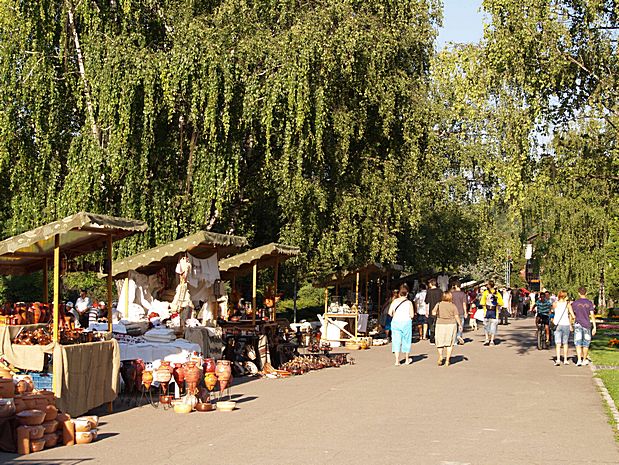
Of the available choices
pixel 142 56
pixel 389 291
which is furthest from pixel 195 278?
pixel 389 291

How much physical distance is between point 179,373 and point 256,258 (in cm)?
710

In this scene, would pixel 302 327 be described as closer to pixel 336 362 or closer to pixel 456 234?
pixel 336 362

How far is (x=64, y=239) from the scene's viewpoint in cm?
1523

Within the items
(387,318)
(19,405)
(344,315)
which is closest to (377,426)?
(19,405)

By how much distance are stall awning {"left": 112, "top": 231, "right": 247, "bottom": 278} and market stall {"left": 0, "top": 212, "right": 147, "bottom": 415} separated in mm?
3814

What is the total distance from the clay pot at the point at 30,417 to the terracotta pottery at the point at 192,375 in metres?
3.51

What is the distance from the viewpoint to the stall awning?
62.8 ft

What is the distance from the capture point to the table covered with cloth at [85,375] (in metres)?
Answer: 13.0

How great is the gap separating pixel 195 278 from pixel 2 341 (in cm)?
639

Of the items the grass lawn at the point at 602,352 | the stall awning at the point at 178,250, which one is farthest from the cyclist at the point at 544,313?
the stall awning at the point at 178,250

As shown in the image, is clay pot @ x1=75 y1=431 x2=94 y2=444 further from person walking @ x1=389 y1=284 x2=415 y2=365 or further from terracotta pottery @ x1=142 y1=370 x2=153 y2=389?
person walking @ x1=389 y1=284 x2=415 y2=365

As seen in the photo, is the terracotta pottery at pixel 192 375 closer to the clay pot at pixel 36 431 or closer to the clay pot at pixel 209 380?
the clay pot at pixel 209 380

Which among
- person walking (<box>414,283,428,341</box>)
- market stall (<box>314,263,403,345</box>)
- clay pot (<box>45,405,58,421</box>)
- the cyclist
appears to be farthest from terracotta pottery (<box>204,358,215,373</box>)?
person walking (<box>414,283,428,341</box>)

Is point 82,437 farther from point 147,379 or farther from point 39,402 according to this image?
point 147,379
